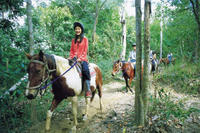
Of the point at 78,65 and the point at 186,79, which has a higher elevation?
the point at 78,65

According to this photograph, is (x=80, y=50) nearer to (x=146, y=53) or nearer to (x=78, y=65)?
(x=78, y=65)

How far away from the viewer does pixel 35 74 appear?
105 inches

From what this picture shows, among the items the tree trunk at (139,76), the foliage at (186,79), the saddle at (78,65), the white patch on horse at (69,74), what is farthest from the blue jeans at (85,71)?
the foliage at (186,79)

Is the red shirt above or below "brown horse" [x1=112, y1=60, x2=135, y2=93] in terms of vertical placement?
above

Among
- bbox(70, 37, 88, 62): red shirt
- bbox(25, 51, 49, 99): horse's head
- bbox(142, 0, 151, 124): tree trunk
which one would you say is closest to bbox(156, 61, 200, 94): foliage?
bbox(142, 0, 151, 124): tree trunk

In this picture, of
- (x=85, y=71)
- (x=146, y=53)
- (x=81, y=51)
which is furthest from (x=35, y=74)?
(x=146, y=53)

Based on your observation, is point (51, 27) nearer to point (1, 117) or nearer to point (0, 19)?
point (0, 19)

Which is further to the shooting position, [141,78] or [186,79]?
[186,79]

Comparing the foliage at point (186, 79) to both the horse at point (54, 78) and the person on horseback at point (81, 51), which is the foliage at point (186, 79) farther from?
the horse at point (54, 78)

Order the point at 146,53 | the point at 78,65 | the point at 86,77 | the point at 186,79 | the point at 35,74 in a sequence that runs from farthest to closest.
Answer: the point at 186,79 → the point at 86,77 → the point at 78,65 → the point at 146,53 → the point at 35,74

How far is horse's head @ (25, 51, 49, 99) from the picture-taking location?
260 centimetres

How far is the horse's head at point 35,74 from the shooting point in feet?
8.53

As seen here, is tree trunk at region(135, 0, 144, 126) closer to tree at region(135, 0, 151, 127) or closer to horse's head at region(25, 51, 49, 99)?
tree at region(135, 0, 151, 127)

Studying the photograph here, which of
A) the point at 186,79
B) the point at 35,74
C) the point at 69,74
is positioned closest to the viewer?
the point at 35,74
